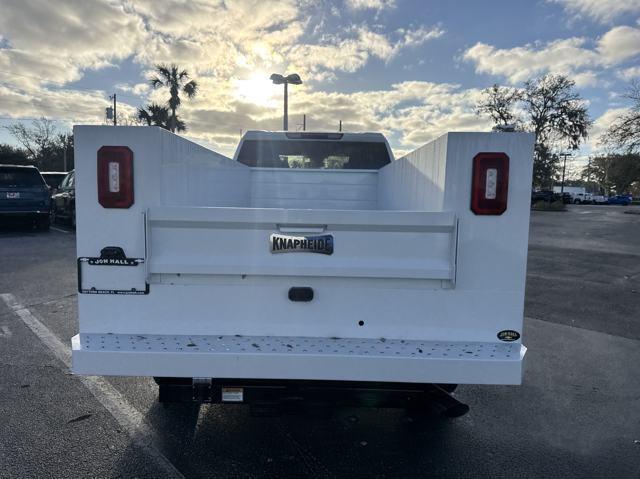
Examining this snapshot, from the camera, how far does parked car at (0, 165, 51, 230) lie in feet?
46.6

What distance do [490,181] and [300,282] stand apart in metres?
1.16

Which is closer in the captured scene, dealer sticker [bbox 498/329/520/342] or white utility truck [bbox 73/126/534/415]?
white utility truck [bbox 73/126/534/415]

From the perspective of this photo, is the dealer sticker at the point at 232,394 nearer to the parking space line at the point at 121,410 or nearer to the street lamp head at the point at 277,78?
the parking space line at the point at 121,410

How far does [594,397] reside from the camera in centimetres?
403

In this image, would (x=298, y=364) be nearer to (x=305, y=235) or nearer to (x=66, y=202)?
(x=305, y=235)

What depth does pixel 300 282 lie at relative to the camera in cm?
248

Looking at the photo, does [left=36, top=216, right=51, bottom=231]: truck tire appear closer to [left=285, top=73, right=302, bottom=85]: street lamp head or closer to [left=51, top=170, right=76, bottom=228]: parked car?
[left=51, top=170, right=76, bottom=228]: parked car

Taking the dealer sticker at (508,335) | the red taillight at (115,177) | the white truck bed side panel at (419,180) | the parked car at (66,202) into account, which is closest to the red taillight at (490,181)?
the white truck bed side panel at (419,180)

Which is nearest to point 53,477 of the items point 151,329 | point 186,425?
point 186,425

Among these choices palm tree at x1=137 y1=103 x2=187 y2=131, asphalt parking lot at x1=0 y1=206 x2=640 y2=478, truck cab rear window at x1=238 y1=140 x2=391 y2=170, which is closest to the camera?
asphalt parking lot at x1=0 y1=206 x2=640 y2=478

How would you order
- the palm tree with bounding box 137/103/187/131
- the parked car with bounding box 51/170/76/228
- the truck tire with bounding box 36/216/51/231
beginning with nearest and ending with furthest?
the truck tire with bounding box 36/216/51/231 → the parked car with bounding box 51/170/76/228 → the palm tree with bounding box 137/103/187/131

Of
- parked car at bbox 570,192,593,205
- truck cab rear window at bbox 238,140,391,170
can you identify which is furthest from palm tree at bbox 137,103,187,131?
parked car at bbox 570,192,593,205

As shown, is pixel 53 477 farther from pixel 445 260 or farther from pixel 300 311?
pixel 445 260

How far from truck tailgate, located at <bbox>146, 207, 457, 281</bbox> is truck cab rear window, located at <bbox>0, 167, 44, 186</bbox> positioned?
14.9 meters
